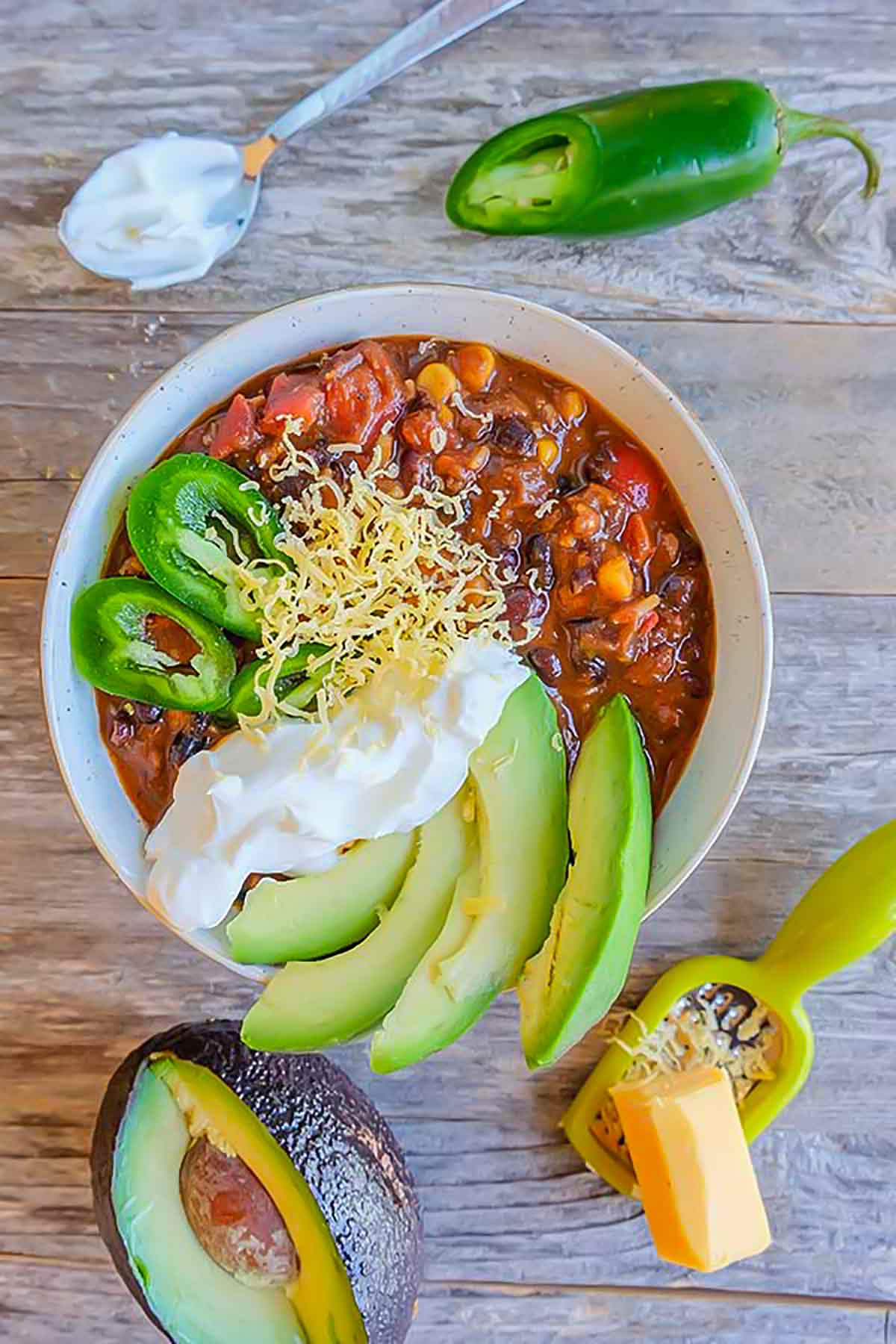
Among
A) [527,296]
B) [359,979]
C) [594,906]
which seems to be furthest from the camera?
[527,296]

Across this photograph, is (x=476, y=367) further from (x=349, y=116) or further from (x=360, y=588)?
(x=349, y=116)

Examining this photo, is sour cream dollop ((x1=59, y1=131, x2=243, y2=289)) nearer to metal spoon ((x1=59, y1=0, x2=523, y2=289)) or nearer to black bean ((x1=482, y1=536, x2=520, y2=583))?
metal spoon ((x1=59, y1=0, x2=523, y2=289))

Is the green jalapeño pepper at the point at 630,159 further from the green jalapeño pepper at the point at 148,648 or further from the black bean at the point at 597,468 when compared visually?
the green jalapeño pepper at the point at 148,648

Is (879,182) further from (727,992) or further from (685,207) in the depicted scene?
(727,992)

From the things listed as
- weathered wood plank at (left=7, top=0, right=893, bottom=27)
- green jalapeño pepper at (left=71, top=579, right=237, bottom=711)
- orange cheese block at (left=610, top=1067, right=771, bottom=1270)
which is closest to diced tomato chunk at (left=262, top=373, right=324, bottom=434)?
green jalapeño pepper at (left=71, top=579, right=237, bottom=711)

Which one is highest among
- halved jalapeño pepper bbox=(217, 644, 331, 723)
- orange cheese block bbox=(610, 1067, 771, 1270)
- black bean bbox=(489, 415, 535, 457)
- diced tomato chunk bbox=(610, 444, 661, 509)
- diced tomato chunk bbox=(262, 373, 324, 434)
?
diced tomato chunk bbox=(262, 373, 324, 434)

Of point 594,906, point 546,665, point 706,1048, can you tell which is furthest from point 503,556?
point 706,1048
